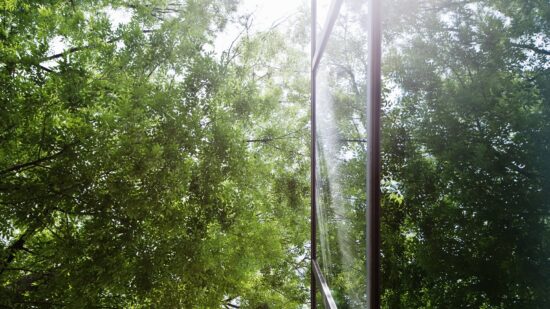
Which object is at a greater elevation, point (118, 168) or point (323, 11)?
point (323, 11)

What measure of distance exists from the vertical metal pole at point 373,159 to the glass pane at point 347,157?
8cm

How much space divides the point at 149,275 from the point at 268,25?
16.9 feet

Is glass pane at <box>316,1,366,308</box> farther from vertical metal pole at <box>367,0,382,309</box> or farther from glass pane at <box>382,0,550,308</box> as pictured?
glass pane at <box>382,0,550,308</box>

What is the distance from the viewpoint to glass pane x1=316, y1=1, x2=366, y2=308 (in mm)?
1222

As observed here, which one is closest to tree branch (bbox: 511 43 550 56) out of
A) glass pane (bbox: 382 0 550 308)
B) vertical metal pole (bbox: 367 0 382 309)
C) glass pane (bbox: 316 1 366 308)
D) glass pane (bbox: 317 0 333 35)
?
glass pane (bbox: 382 0 550 308)

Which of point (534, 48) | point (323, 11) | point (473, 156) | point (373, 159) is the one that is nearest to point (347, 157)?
point (373, 159)

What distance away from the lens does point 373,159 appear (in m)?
Result: 1.04

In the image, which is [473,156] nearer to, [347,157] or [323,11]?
[347,157]

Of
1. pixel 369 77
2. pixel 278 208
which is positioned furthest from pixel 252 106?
pixel 369 77

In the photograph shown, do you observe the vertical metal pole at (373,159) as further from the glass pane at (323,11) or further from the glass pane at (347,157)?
the glass pane at (323,11)

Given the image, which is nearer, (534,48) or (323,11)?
(534,48)

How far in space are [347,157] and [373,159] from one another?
43 cm

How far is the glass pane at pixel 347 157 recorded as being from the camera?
1.22m

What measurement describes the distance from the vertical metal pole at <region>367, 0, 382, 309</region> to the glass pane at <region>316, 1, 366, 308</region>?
8 centimetres
